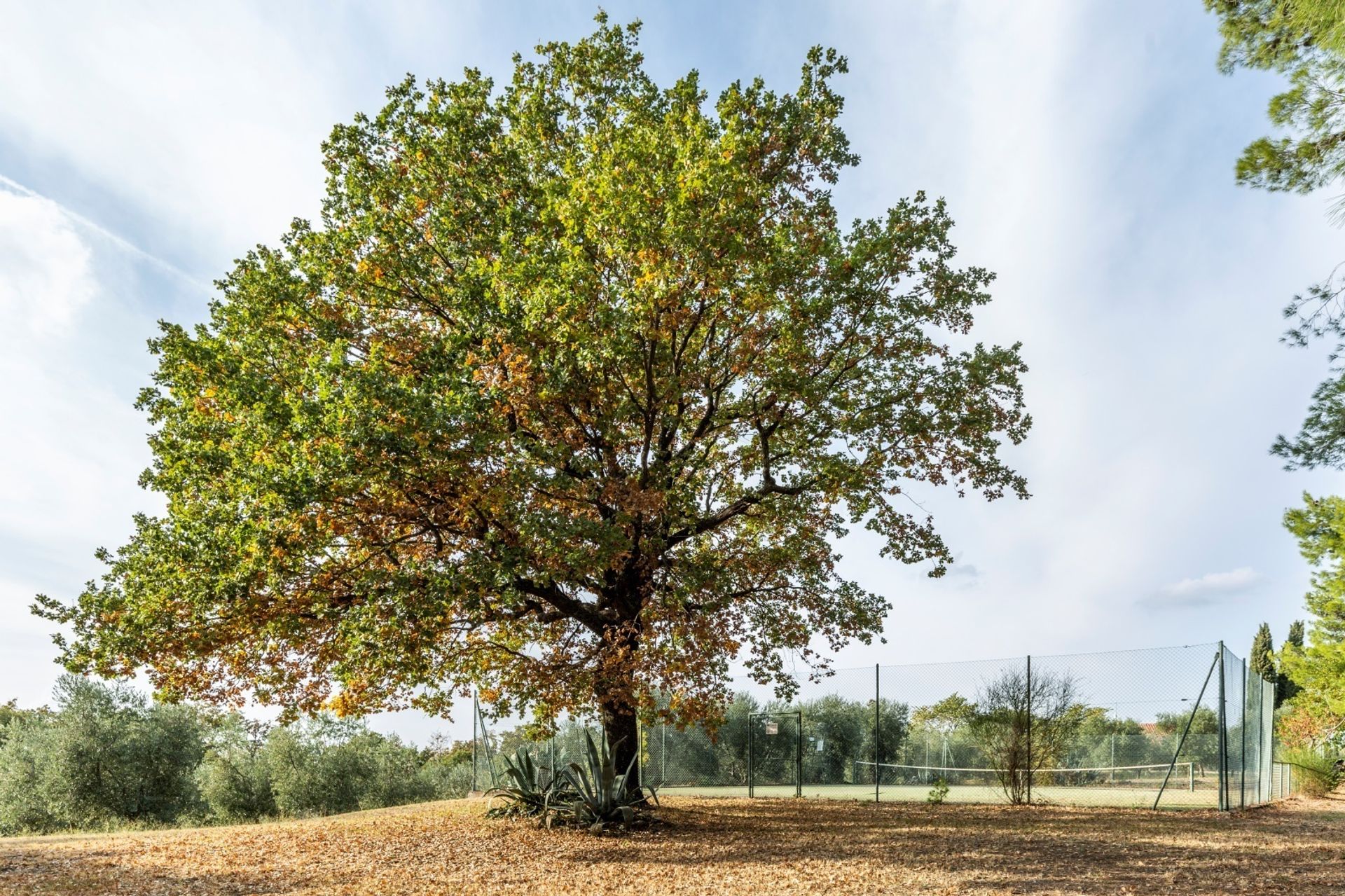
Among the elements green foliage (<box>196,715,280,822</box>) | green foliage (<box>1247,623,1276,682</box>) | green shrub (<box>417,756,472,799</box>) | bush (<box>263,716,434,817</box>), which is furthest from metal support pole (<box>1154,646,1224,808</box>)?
green foliage (<box>1247,623,1276,682</box>)

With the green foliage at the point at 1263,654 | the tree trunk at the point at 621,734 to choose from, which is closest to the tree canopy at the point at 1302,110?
the tree trunk at the point at 621,734

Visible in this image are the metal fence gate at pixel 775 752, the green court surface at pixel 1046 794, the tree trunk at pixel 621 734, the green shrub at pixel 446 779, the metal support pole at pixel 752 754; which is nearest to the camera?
the tree trunk at pixel 621 734

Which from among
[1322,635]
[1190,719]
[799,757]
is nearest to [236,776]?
[799,757]

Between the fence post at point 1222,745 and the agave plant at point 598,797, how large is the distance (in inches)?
383

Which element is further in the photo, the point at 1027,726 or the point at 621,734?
the point at 1027,726

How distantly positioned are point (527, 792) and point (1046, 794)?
32.6 feet

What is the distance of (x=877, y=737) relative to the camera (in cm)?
1694

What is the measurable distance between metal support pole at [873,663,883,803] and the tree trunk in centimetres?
600

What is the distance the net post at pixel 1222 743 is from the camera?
1407 cm

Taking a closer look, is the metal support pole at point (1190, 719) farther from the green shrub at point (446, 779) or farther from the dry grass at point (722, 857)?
the green shrub at point (446, 779)

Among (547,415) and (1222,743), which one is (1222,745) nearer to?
(1222,743)

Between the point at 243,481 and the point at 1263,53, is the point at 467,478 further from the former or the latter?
the point at 1263,53

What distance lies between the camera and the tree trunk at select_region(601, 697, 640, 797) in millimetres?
Answer: 12852

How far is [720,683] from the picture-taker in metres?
12.9
